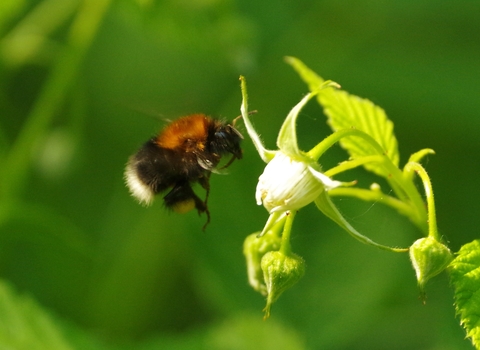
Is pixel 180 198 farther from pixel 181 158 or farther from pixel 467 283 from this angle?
pixel 467 283

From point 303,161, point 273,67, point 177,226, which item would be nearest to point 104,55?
point 273,67

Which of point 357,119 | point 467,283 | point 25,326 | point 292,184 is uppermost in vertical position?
point 357,119

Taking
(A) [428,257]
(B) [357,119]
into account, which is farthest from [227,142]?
(A) [428,257]

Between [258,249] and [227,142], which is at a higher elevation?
[227,142]

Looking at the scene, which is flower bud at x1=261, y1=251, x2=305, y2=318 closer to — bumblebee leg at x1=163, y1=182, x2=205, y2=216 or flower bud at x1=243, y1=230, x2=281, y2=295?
flower bud at x1=243, y1=230, x2=281, y2=295

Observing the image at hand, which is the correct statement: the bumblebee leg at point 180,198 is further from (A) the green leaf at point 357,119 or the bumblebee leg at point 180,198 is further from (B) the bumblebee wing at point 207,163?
(A) the green leaf at point 357,119

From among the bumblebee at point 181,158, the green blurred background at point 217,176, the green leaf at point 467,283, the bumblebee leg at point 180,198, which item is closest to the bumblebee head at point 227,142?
the bumblebee at point 181,158

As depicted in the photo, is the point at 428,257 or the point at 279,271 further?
the point at 279,271
